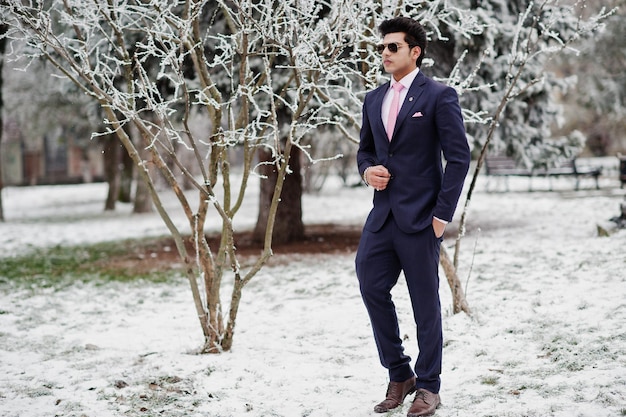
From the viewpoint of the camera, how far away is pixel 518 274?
293 inches

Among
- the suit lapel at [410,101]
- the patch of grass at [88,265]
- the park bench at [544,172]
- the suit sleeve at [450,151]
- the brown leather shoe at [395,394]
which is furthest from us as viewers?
the park bench at [544,172]

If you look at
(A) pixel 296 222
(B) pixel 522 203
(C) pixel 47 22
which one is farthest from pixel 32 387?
(B) pixel 522 203

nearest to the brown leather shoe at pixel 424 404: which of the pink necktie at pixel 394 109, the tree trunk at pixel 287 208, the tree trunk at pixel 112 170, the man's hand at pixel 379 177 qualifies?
the man's hand at pixel 379 177

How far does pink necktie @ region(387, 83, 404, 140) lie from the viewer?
12.5 feet

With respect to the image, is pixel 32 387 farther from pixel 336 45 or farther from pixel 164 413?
pixel 336 45

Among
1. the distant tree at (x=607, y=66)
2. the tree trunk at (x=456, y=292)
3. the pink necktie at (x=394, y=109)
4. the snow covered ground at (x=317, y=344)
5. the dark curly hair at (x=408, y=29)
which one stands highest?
the distant tree at (x=607, y=66)

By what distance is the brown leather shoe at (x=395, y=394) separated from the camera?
3.90 m

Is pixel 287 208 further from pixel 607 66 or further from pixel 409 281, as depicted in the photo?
pixel 607 66

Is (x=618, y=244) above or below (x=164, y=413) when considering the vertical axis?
above

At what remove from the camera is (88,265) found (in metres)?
10.3

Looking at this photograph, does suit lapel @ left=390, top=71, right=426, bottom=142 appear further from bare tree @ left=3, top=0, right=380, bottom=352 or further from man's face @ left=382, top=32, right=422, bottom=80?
bare tree @ left=3, top=0, right=380, bottom=352

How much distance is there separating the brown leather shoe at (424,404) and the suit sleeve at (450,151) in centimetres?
93

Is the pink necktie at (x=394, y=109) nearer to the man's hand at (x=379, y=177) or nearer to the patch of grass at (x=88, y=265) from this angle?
the man's hand at (x=379, y=177)

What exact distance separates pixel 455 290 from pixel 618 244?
328 cm
